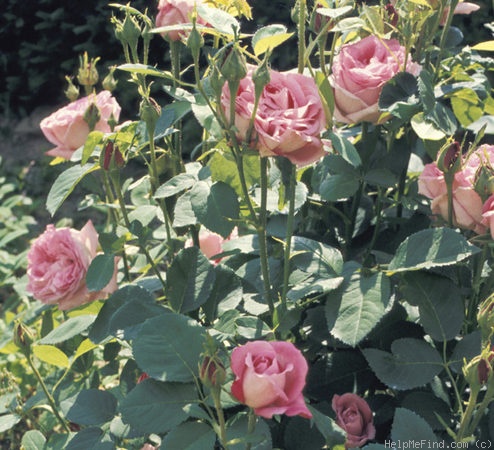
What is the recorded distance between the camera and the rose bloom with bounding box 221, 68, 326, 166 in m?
0.85

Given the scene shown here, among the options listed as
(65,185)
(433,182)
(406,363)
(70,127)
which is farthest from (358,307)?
(70,127)

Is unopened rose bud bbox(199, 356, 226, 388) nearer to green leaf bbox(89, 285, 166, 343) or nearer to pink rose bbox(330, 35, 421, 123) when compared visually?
green leaf bbox(89, 285, 166, 343)

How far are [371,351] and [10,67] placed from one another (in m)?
3.28

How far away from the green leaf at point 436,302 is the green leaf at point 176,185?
297mm

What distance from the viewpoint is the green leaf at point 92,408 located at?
1.08 meters

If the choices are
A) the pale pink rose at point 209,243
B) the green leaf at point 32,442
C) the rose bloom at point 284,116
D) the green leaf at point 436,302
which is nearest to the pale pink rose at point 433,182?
the green leaf at point 436,302

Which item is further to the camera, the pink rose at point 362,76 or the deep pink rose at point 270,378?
the pink rose at point 362,76

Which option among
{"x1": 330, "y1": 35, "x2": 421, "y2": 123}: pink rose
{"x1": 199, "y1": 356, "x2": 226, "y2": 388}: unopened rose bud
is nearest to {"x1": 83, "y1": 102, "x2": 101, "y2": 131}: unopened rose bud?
{"x1": 330, "y1": 35, "x2": 421, "y2": 123}: pink rose

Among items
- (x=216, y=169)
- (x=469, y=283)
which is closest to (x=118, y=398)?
(x=216, y=169)

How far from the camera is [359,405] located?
1.08 meters

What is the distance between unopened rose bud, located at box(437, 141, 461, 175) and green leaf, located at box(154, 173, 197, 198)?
1.00 feet

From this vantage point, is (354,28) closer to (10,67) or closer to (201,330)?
(201,330)

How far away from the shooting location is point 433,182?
105cm

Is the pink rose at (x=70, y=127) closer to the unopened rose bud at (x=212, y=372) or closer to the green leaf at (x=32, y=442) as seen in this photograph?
the green leaf at (x=32, y=442)
